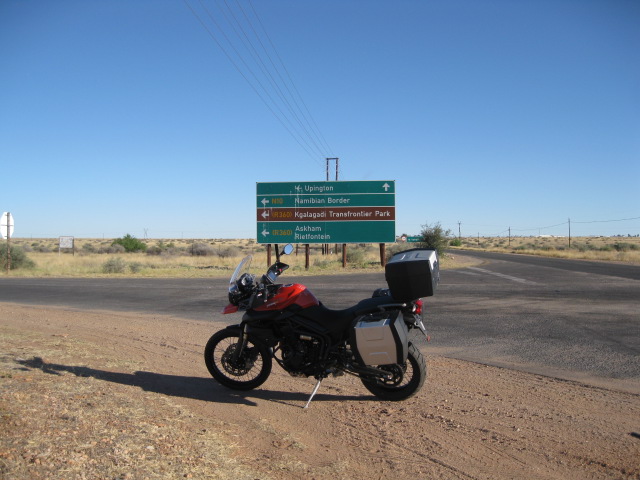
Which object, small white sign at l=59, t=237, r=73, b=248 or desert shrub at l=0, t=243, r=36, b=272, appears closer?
desert shrub at l=0, t=243, r=36, b=272

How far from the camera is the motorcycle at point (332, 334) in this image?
17.1 feet

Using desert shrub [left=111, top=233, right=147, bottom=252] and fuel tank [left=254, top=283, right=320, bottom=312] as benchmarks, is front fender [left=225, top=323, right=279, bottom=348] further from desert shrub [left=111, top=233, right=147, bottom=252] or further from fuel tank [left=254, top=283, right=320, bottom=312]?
desert shrub [left=111, top=233, right=147, bottom=252]

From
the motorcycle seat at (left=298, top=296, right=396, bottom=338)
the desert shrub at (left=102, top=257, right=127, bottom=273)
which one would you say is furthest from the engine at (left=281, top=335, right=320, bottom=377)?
the desert shrub at (left=102, top=257, right=127, bottom=273)

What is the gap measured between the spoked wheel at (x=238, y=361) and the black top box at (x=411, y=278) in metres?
1.64

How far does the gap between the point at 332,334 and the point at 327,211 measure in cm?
2694

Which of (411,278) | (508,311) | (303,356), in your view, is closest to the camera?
(411,278)

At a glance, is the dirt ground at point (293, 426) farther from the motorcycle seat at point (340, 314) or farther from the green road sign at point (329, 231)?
the green road sign at point (329, 231)

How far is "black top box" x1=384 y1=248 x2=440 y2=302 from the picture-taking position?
5.23 meters

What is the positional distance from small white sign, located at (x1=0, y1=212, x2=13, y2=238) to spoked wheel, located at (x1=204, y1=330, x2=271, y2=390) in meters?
23.5

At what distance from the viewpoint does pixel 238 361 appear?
19.7 feet

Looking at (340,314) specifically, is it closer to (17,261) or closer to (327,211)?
(327,211)

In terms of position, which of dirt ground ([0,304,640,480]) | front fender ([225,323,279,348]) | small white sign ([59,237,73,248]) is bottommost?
dirt ground ([0,304,640,480])

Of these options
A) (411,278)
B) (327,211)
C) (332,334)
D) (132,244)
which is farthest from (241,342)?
(132,244)

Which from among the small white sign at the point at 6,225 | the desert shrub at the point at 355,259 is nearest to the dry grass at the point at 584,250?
the desert shrub at the point at 355,259
